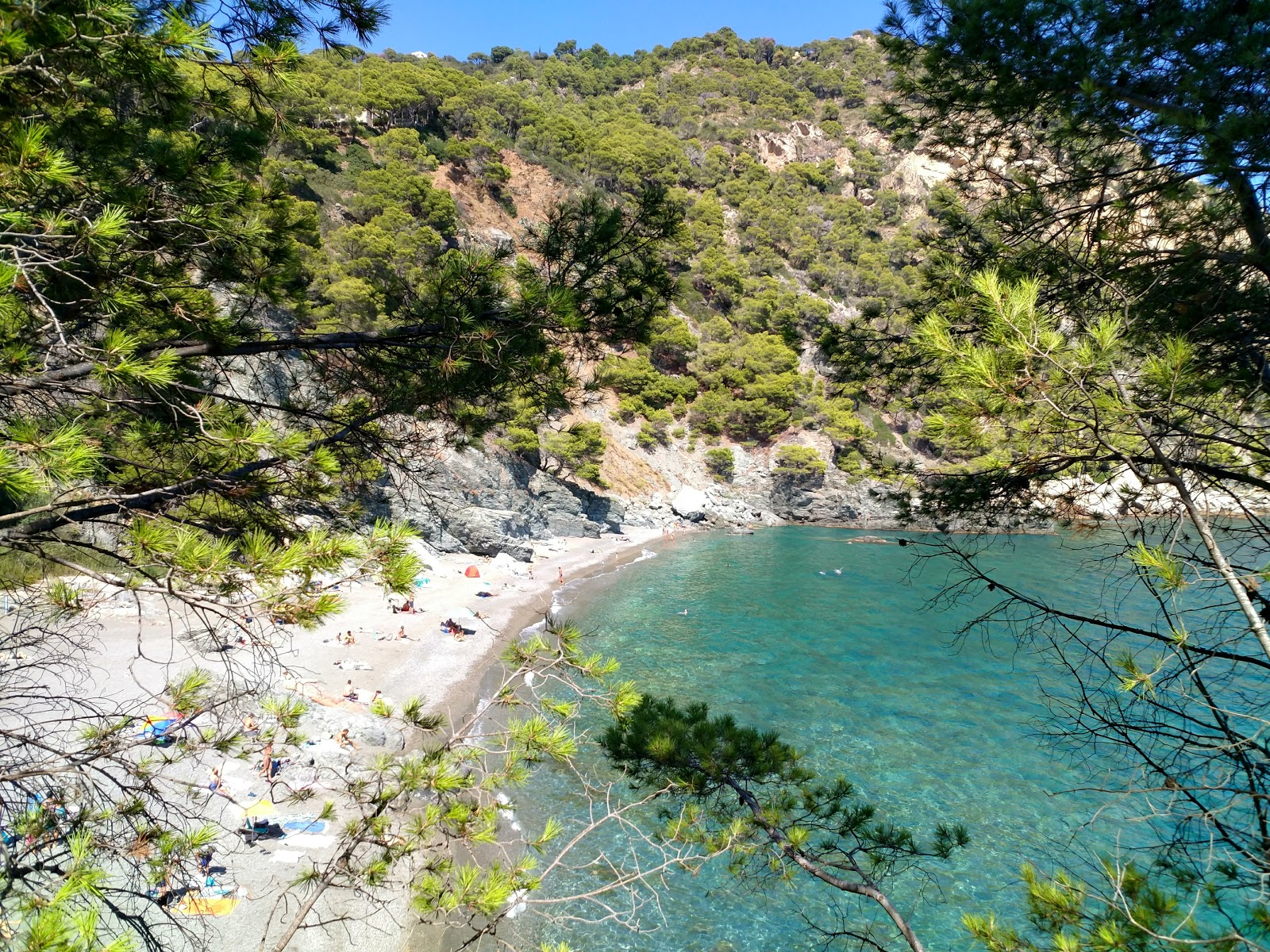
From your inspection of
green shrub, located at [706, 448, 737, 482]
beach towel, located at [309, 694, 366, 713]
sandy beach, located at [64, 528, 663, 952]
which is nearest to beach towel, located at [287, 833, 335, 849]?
sandy beach, located at [64, 528, 663, 952]

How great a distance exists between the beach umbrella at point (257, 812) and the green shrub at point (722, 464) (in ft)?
118

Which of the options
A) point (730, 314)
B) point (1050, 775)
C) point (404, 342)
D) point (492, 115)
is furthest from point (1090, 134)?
point (492, 115)

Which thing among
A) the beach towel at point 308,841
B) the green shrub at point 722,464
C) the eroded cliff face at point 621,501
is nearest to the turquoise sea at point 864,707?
the beach towel at point 308,841

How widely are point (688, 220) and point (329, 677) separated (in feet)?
86.7

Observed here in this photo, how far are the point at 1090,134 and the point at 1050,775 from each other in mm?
11524

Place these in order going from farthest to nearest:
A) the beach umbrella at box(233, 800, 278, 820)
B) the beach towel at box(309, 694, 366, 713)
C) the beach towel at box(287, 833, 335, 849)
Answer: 1. the beach towel at box(309, 694, 366, 713)
2. the beach umbrella at box(233, 800, 278, 820)
3. the beach towel at box(287, 833, 335, 849)

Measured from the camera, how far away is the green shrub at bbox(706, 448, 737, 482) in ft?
137

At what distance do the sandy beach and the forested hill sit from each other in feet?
20.7

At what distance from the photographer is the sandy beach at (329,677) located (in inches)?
198

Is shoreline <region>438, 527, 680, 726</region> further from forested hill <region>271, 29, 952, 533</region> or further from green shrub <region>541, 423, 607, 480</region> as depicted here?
forested hill <region>271, 29, 952, 533</region>

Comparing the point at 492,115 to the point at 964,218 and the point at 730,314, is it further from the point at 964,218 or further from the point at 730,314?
the point at 964,218

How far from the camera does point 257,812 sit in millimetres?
7691

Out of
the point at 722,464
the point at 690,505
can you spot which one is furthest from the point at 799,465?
the point at 690,505

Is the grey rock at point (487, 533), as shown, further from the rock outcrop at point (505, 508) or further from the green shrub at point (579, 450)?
the green shrub at point (579, 450)
